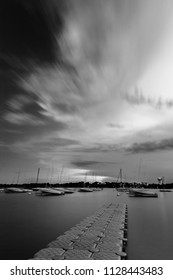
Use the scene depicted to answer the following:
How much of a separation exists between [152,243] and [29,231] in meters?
9.31

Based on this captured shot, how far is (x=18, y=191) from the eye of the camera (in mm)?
83875

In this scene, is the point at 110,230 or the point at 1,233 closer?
the point at 110,230

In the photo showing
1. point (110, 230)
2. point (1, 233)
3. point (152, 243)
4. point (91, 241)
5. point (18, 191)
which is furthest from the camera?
point (18, 191)

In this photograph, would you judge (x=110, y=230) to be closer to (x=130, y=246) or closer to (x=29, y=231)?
(x=130, y=246)

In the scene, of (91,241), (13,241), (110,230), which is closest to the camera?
(91,241)

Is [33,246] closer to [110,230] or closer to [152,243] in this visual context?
[110,230]

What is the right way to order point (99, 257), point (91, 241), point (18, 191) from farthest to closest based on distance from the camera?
point (18, 191)
point (91, 241)
point (99, 257)

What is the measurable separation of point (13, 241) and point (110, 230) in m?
6.56

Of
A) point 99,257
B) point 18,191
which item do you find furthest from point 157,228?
point 18,191

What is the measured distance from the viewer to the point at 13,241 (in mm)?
12836

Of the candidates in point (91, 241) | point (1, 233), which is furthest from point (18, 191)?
point (91, 241)
